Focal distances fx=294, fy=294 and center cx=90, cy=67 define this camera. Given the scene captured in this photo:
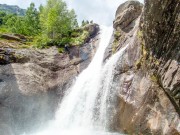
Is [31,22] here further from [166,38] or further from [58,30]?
[166,38]

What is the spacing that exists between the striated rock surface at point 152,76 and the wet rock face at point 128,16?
7.36 meters

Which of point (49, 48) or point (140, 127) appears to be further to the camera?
point (49, 48)

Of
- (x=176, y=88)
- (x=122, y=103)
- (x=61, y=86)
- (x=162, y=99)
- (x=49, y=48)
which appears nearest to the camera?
(x=176, y=88)

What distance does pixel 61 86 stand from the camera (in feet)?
88.1

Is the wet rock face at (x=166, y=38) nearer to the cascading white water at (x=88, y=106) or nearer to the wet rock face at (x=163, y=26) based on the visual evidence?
the wet rock face at (x=163, y=26)

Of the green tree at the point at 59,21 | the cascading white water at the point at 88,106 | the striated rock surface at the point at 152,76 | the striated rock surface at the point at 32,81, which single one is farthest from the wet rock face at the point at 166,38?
the green tree at the point at 59,21

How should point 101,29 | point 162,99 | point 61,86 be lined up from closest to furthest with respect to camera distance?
point 162,99 < point 61,86 < point 101,29

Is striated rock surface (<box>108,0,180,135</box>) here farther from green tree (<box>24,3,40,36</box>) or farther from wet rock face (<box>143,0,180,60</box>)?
green tree (<box>24,3,40,36</box>)

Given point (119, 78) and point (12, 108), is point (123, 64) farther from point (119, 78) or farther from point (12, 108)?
point (12, 108)

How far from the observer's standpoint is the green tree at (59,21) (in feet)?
123

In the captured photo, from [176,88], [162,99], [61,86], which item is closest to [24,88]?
[61,86]

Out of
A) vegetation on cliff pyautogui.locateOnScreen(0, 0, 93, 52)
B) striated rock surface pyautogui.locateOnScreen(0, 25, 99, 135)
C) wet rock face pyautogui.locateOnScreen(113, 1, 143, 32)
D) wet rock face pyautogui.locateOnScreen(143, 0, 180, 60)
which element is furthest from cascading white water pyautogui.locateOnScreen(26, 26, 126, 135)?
vegetation on cliff pyautogui.locateOnScreen(0, 0, 93, 52)

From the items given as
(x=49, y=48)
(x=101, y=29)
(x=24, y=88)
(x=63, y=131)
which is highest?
(x=101, y=29)

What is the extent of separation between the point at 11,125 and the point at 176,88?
13.2 meters
